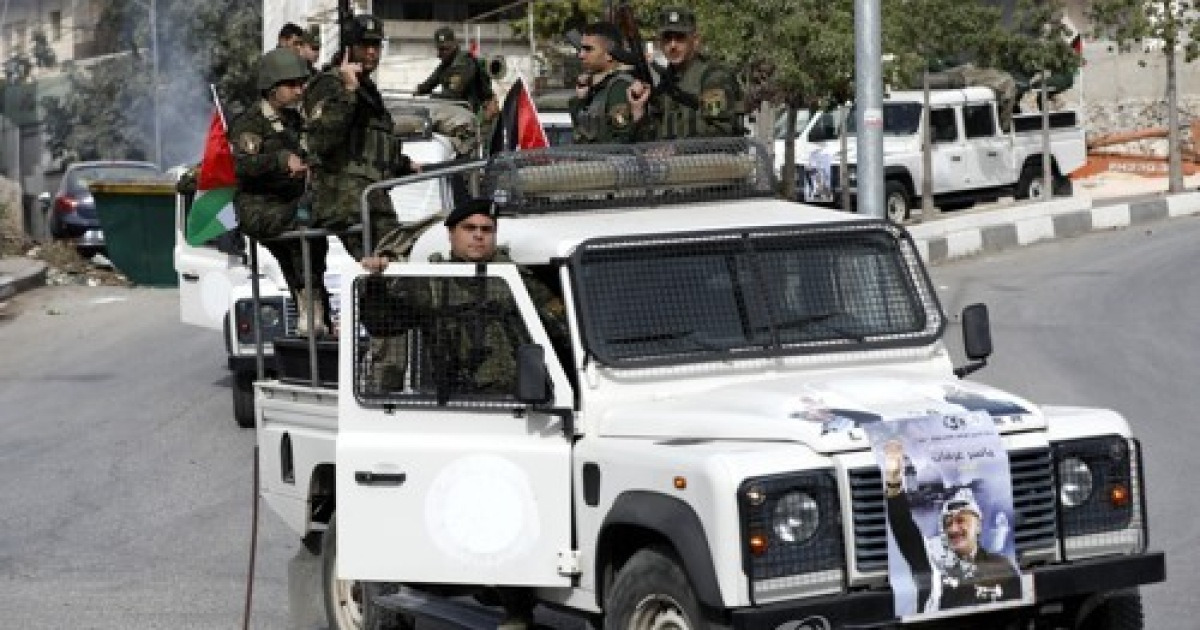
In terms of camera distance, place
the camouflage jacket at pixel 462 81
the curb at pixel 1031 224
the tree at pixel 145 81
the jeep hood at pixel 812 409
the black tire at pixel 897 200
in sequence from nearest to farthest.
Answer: the jeep hood at pixel 812 409 → the camouflage jacket at pixel 462 81 → the curb at pixel 1031 224 → the black tire at pixel 897 200 → the tree at pixel 145 81

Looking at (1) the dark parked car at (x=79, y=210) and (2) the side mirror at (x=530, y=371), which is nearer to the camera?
(2) the side mirror at (x=530, y=371)

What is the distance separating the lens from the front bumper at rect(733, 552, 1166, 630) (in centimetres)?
709

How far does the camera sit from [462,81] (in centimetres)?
1942

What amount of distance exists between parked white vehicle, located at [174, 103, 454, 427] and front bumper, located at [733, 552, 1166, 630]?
6074 mm

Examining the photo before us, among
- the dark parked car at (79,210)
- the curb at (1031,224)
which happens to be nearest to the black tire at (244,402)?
the curb at (1031,224)

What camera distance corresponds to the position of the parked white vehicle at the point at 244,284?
45.6 ft

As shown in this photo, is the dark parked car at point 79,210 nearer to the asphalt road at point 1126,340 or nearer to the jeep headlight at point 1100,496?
the asphalt road at point 1126,340

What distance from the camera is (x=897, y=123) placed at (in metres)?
32.7

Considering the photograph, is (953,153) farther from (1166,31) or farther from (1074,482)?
(1074,482)

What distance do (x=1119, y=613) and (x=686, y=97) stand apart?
4108mm

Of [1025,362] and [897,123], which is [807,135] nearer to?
[897,123]

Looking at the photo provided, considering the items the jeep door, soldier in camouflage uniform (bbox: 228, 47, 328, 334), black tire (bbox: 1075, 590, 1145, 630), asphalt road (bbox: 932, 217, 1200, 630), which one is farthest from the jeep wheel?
black tire (bbox: 1075, 590, 1145, 630)

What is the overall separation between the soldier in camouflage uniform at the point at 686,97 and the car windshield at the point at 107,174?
70.9 ft

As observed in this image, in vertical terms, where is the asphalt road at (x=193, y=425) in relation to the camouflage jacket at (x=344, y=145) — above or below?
below
